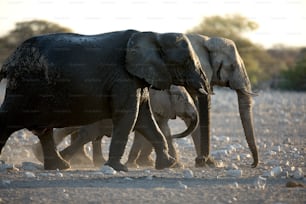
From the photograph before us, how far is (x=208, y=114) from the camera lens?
37.5 feet

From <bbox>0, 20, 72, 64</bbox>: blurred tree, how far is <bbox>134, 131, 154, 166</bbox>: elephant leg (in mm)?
17555

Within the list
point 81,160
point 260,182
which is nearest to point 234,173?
point 260,182

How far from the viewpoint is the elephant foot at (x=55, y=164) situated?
10547mm

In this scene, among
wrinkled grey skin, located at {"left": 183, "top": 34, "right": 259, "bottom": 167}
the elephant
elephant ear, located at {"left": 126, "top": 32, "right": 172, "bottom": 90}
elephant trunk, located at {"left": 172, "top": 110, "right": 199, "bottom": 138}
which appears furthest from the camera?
wrinkled grey skin, located at {"left": 183, "top": 34, "right": 259, "bottom": 167}

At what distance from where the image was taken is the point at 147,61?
10.2 meters

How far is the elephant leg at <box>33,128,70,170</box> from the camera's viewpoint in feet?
34.7

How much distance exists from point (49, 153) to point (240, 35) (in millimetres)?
33669

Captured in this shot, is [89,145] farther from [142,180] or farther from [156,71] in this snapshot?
[142,180]

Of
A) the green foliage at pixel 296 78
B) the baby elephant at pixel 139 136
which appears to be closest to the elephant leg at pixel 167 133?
the baby elephant at pixel 139 136

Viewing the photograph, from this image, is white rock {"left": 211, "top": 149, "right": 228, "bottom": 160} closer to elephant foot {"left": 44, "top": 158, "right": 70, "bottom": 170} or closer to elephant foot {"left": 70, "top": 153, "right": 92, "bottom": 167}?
elephant foot {"left": 70, "top": 153, "right": 92, "bottom": 167}

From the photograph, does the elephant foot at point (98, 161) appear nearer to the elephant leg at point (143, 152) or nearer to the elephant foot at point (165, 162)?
the elephant leg at point (143, 152)

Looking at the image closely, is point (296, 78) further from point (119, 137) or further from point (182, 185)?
point (182, 185)

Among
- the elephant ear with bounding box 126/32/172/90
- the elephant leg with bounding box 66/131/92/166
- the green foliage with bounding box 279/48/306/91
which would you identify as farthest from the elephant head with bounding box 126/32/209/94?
the green foliage with bounding box 279/48/306/91

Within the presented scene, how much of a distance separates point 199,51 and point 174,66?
67.0 inches
